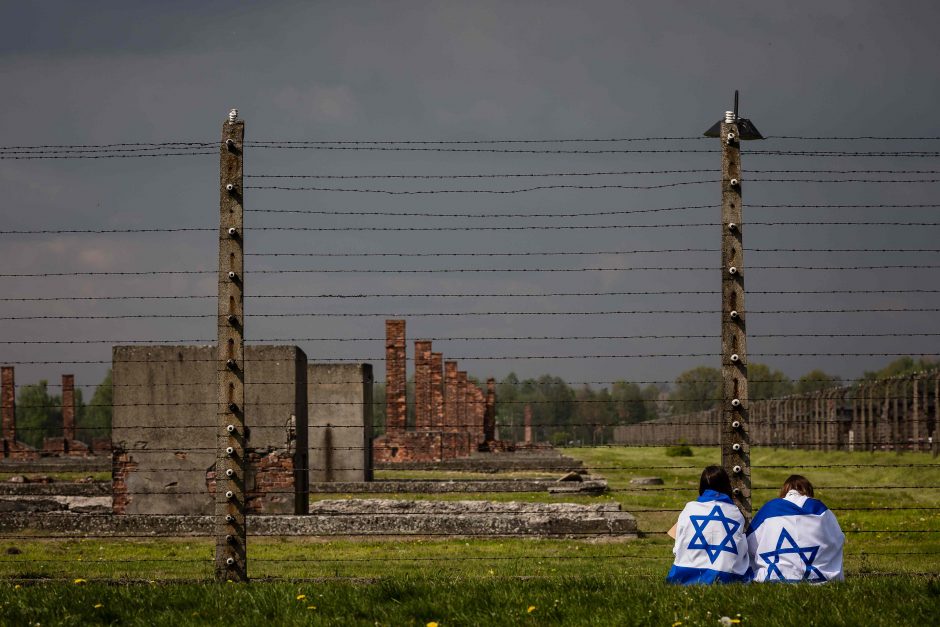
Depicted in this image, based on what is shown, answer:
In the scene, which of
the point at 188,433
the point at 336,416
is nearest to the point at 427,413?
the point at 336,416

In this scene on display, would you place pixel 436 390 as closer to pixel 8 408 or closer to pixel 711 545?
pixel 8 408

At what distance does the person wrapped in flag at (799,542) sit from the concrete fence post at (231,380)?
134 inches

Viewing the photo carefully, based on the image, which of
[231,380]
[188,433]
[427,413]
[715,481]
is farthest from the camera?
[427,413]

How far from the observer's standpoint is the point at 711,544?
6.47 m

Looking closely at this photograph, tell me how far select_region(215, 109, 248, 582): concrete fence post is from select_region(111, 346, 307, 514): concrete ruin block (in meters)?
7.99

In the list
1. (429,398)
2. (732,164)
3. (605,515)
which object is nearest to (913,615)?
(732,164)

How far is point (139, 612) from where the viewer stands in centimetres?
614

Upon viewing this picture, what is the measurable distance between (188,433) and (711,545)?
10819 millimetres

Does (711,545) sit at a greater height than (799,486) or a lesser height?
lesser

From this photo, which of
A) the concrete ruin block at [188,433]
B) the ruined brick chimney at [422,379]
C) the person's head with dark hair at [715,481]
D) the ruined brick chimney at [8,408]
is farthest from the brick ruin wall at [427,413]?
the person's head with dark hair at [715,481]

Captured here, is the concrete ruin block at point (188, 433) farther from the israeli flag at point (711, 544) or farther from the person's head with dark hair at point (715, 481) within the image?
the israeli flag at point (711, 544)

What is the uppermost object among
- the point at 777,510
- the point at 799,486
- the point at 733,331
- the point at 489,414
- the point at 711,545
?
the point at 733,331

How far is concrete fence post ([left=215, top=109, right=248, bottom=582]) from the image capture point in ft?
25.7

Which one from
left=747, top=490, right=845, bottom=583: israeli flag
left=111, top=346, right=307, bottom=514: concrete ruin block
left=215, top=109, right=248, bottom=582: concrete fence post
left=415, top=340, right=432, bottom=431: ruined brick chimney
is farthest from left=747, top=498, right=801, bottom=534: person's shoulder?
left=415, top=340, right=432, bottom=431: ruined brick chimney
